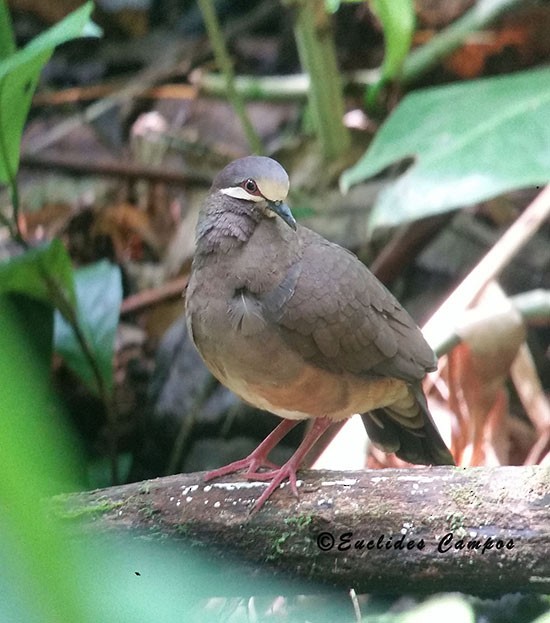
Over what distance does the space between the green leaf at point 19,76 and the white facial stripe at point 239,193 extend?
2.31ft

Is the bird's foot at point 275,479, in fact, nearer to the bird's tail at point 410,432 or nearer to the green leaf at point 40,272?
the bird's tail at point 410,432

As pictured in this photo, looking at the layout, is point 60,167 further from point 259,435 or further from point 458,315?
point 458,315

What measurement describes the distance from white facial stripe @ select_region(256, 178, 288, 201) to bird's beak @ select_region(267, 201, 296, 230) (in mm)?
20

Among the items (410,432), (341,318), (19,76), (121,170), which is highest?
(19,76)

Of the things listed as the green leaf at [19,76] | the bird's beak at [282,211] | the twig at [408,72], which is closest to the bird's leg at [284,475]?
the bird's beak at [282,211]

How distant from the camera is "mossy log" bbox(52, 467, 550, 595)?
5.54ft

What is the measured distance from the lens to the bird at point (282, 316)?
200cm

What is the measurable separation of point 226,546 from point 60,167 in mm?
3359

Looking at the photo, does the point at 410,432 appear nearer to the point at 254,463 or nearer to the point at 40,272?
the point at 254,463

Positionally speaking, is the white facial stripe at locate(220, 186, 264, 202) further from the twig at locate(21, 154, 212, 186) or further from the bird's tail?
the twig at locate(21, 154, 212, 186)

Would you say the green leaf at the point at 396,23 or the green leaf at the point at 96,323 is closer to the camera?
the green leaf at the point at 96,323

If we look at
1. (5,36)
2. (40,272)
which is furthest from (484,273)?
(5,36)

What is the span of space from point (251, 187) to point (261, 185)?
0.04 metres

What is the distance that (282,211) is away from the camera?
6.61ft
